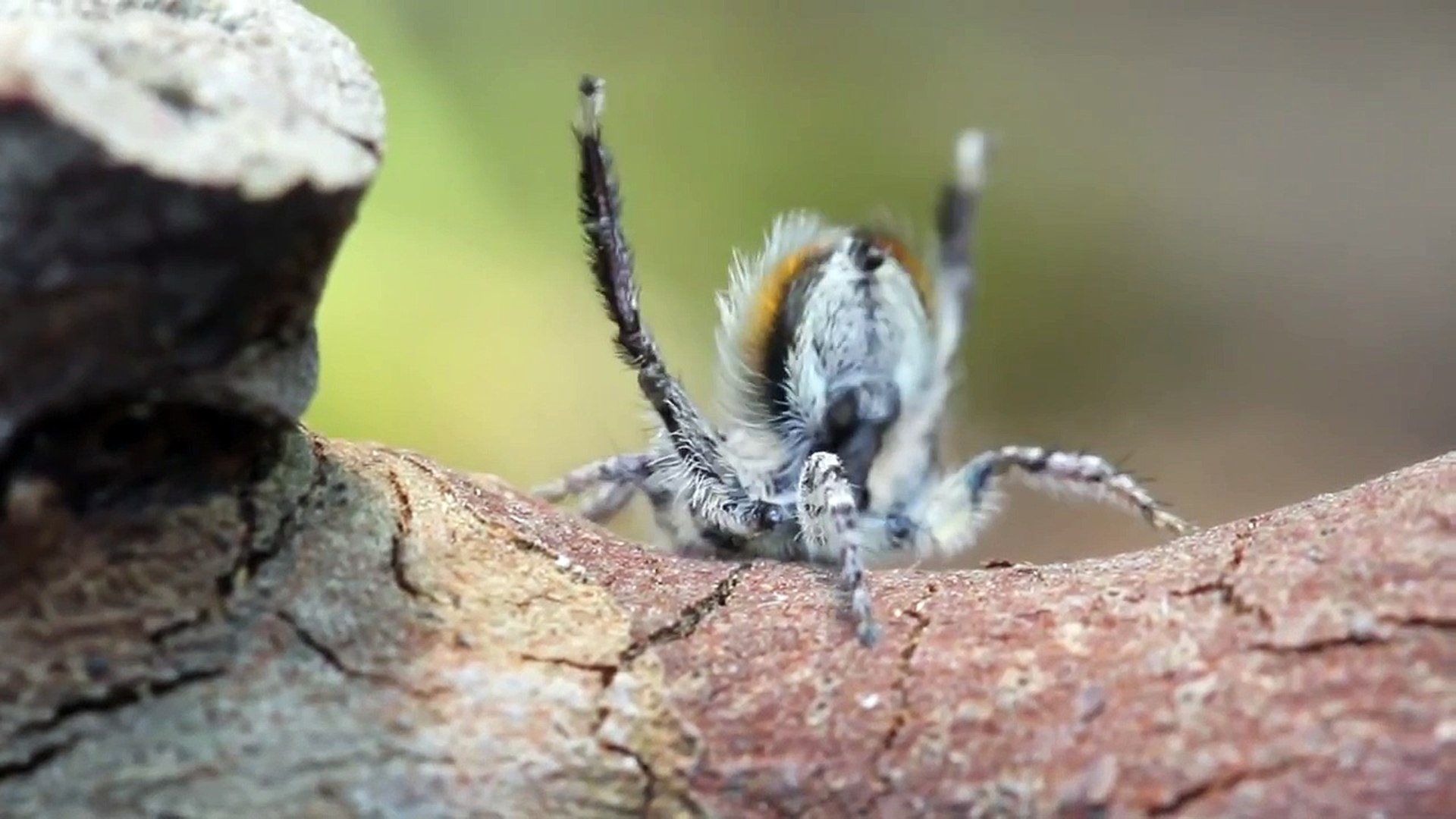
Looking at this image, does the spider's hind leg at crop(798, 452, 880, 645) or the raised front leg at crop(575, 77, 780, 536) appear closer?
the spider's hind leg at crop(798, 452, 880, 645)

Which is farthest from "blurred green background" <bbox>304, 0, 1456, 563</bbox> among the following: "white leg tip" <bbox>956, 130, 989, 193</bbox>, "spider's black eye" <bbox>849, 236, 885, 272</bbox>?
→ "spider's black eye" <bbox>849, 236, 885, 272</bbox>

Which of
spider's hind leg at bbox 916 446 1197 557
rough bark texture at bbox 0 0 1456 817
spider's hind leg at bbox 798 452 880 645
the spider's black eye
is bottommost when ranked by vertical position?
rough bark texture at bbox 0 0 1456 817

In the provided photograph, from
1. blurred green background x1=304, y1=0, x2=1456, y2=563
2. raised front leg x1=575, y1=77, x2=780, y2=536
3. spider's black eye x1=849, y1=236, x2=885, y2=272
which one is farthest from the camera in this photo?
blurred green background x1=304, y1=0, x2=1456, y2=563

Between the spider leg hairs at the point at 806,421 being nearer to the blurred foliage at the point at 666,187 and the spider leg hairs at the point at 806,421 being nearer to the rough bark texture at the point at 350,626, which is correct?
the rough bark texture at the point at 350,626

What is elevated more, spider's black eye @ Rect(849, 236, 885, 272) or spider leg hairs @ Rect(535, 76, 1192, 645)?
spider's black eye @ Rect(849, 236, 885, 272)

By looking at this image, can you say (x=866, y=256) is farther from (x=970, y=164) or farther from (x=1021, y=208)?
(x=1021, y=208)

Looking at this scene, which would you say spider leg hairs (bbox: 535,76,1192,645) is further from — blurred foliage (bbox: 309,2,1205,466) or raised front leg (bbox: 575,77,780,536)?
blurred foliage (bbox: 309,2,1205,466)

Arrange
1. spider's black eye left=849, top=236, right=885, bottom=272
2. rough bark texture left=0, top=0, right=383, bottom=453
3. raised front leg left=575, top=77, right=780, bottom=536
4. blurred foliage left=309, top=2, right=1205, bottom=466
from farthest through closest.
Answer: blurred foliage left=309, top=2, right=1205, bottom=466
spider's black eye left=849, top=236, right=885, bottom=272
raised front leg left=575, top=77, right=780, bottom=536
rough bark texture left=0, top=0, right=383, bottom=453
